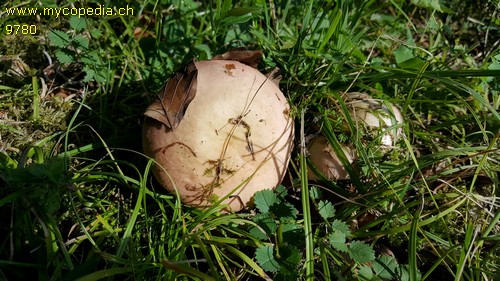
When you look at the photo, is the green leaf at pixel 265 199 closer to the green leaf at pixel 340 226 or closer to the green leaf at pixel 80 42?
the green leaf at pixel 340 226

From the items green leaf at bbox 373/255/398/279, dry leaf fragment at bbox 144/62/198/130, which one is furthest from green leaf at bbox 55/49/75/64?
green leaf at bbox 373/255/398/279

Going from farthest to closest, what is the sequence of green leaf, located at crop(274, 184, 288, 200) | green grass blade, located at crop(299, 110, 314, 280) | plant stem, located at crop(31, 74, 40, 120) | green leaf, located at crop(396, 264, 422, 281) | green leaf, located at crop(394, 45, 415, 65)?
1. green leaf, located at crop(394, 45, 415, 65)
2. plant stem, located at crop(31, 74, 40, 120)
3. green leaf, located at crop(274, 184, 288, 200)
4. green leaf, located at crop(396, 264, 422, 281)
5. green grass blade, located at crop(299, 110, 314, 280)

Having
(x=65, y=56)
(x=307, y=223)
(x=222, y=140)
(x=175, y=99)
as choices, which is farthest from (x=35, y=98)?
(x=307, y=223)

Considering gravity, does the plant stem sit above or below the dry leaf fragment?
below

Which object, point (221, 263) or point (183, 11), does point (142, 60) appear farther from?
point (221, 263)

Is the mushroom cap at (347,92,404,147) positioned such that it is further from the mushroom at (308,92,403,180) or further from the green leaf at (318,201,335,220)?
the green leaf at (318,201,335,220)

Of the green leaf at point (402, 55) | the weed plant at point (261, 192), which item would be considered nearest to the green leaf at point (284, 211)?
the weed plant at point (261, 192)

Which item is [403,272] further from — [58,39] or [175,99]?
[58,39]
